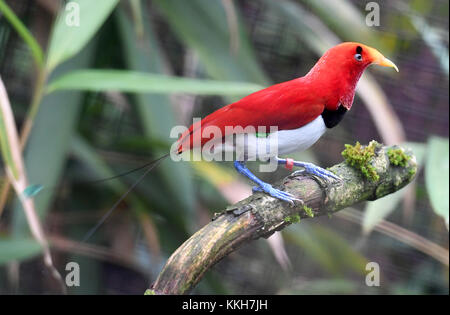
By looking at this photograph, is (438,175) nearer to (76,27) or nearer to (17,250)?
(76,27)

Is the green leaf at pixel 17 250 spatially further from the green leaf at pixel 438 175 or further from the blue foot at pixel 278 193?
the green leaf at pixel 438 175

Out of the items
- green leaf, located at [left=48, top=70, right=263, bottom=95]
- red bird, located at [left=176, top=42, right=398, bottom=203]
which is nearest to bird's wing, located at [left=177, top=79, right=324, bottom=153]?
red bird, located at [left=176, top=42, right=398, bottom=203]

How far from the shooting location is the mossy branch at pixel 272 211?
521 millimetres

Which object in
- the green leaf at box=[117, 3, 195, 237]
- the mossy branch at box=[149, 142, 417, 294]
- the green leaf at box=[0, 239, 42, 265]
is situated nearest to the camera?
the mossy branch at box=[149, 142, 417, 294]

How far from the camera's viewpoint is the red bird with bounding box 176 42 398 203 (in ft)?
1.79

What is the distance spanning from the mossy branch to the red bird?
0.21 feet

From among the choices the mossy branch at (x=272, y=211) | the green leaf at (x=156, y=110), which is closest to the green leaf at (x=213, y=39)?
the green leaf at (x=156, y=110)

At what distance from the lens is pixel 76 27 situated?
734 mm

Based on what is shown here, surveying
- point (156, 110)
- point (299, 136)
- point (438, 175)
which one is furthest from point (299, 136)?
point (156, 110)

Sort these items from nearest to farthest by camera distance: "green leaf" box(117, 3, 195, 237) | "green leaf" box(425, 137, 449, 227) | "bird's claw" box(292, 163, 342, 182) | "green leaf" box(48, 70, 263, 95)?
"bird's claw" box(292, 163, 342, 182), "green leaf" box(48, 70, 263, 95), "green leaf" box(425, 137, 449, 227), "green leaf" box(117, 3, 195, 237)

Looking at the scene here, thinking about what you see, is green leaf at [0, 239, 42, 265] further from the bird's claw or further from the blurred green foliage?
the bird's claw

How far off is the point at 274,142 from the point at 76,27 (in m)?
0.35

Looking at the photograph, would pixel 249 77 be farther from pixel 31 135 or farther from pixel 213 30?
pixel 31 135
